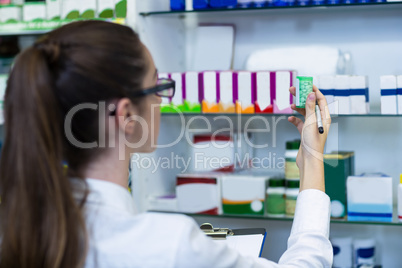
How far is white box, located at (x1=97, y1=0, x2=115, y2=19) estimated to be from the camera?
2191mm

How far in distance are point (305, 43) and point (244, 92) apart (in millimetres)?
395

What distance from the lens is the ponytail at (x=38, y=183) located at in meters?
0.85

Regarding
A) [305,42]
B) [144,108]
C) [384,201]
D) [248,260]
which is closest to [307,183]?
[248,260]

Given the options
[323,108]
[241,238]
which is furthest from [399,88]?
[241,238]

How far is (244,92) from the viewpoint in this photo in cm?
210

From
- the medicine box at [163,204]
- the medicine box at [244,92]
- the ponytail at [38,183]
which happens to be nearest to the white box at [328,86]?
the medicine box at [244,92]

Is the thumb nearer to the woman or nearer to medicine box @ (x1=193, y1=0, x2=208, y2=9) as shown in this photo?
the woman

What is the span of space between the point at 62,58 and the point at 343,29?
1.61 meters

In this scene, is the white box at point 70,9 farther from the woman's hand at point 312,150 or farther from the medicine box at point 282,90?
the woman's hand at point 312,150

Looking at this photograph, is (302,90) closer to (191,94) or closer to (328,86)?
(328,86)

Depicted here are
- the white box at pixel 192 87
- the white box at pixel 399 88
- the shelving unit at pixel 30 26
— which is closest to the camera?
the white box at pixel 399 88

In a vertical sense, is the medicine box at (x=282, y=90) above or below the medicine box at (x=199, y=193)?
above

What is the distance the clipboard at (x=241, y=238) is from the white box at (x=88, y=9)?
1.20m

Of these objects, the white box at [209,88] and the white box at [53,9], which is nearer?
the white box at [209,88]
